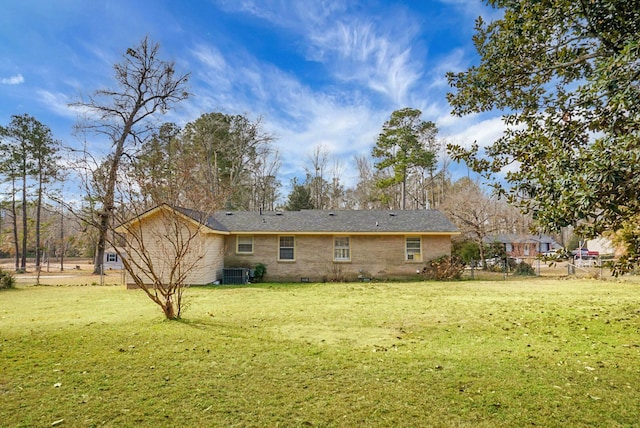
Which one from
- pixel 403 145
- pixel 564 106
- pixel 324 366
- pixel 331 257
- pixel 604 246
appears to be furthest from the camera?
pixel 604 246

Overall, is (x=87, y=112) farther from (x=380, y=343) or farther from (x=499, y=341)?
(x=499, y=341)

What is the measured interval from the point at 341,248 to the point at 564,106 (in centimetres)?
1379

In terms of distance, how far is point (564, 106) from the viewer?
16.2 feet

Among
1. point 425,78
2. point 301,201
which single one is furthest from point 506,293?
point 301,201

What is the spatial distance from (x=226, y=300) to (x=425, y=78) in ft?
35.1

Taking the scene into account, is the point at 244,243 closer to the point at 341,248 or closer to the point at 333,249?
the point at 333,249

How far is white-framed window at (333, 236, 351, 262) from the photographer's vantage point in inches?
710

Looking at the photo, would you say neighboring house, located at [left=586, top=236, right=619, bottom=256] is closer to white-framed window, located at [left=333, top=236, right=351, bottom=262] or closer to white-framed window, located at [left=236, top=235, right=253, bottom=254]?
white-framed window, located at [left=333, top=236, right=351, bottom=262]

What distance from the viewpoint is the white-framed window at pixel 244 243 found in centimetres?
1802

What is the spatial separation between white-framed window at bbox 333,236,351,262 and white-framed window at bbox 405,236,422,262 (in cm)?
299

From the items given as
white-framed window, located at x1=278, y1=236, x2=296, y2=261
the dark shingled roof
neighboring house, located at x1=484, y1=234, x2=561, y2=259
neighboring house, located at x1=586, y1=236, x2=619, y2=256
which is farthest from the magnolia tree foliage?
neighboring house, located at x1=484, y1=234, x2=561, y2=259

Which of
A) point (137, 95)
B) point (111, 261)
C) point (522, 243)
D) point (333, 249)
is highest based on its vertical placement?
point (137, 95)

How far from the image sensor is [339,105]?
18.7 metres

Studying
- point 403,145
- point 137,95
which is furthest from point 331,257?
point 137,95
